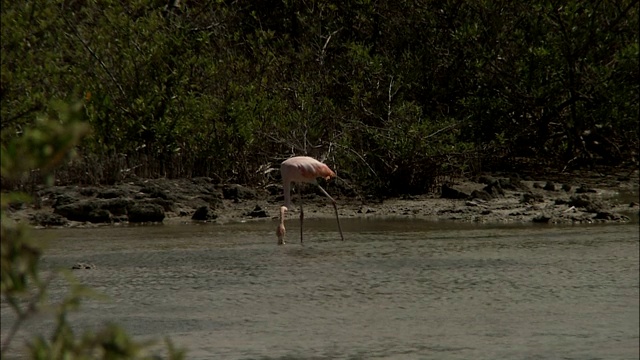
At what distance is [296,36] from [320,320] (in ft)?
40.0

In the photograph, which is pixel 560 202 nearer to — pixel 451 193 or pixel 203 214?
pixel 451 193

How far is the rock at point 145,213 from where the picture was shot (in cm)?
1252

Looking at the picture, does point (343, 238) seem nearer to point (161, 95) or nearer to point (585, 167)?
point (161, 95)

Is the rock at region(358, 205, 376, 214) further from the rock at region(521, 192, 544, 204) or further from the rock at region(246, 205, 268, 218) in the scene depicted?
the rock at region(521, 192, 544, 204)

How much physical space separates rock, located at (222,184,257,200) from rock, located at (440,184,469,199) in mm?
2217

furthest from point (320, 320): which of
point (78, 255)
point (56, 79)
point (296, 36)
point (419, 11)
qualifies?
point (296, 36)

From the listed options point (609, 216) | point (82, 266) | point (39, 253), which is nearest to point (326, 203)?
point (609, 216)

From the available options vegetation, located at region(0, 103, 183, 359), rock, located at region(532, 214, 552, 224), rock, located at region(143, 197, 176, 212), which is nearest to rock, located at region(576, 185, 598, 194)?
rock, located at region(532, 214, 552, 224)

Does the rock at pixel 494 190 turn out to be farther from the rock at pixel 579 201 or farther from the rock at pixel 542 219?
the rock at pixel 542 219

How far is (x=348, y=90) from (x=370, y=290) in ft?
28.4

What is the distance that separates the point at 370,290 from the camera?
802 centimetres

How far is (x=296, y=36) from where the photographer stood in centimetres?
1870

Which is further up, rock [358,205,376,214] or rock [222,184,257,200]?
rock [222,184,257,200]

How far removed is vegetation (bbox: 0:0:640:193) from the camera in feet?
46.2
